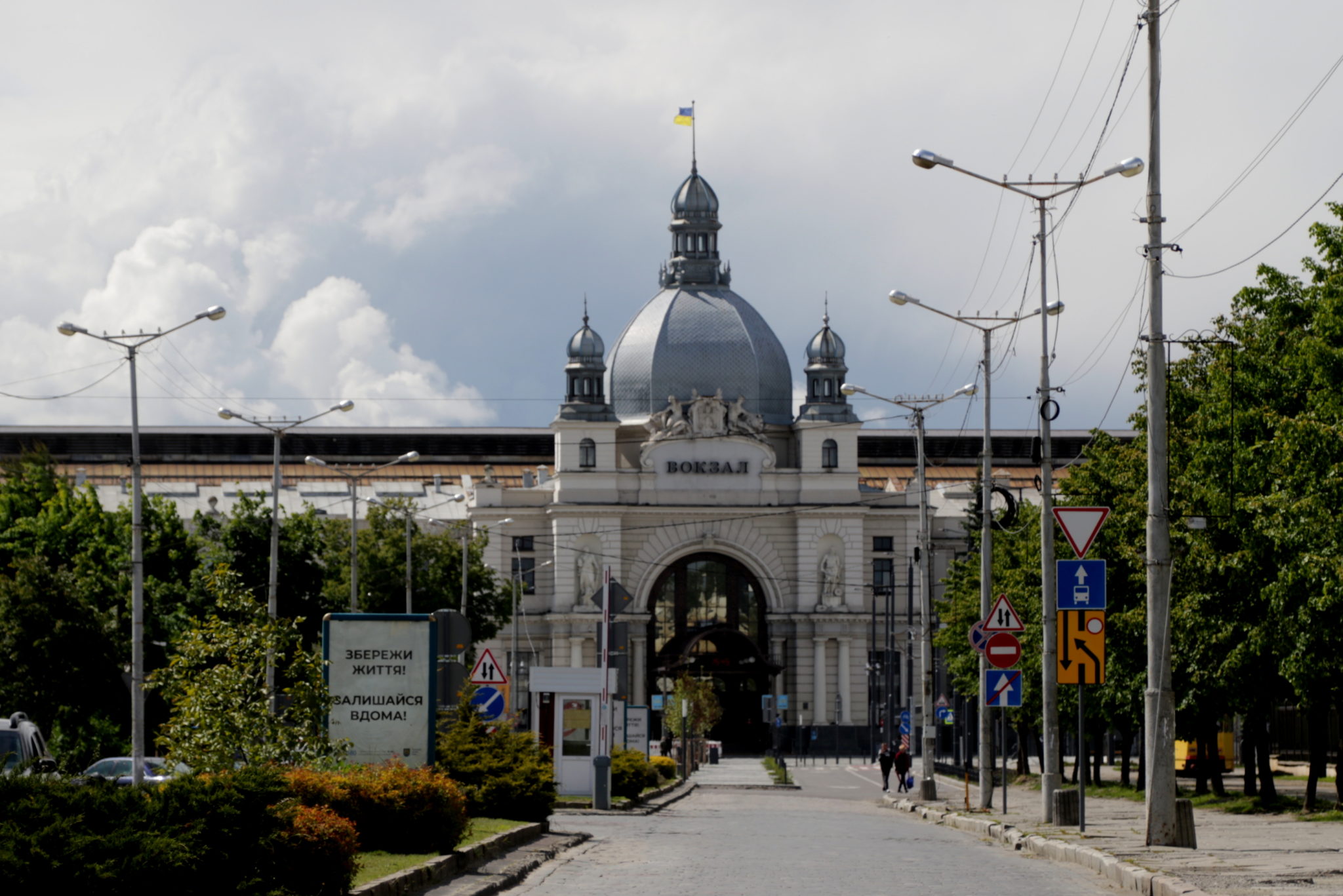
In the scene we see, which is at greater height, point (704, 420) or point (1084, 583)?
point (704, 420)

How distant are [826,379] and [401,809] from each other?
308 ft

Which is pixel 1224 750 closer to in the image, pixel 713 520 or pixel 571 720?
pixel 571 720

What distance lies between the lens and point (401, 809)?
22219 millimetres

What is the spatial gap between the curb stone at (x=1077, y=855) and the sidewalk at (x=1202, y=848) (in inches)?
0.9

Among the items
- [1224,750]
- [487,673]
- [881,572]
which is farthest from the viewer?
[881,572]

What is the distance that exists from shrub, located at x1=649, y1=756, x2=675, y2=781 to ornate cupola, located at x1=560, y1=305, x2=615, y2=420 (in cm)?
5029

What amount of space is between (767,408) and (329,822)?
99398 millimetres

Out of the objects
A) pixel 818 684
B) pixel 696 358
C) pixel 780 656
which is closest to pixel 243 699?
pixel 818 684

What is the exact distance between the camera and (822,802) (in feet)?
176

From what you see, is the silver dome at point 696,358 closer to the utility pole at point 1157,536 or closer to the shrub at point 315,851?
the utility pole at point 1157,536

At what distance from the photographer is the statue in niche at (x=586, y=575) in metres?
108

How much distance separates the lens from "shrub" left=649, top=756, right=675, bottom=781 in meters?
60.4

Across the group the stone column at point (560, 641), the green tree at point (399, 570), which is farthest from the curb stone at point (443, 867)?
the stone column at point (560, 641)

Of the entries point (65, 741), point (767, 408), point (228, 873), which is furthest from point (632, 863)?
point (767, 408)
